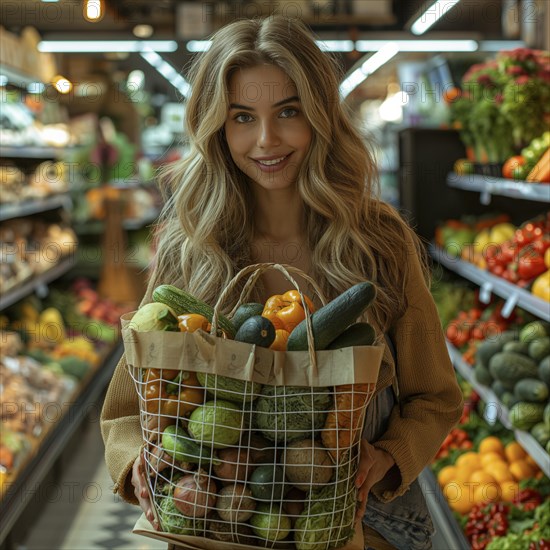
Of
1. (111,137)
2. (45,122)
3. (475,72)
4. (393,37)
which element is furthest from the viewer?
(111,137)

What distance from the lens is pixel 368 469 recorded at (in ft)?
5.25

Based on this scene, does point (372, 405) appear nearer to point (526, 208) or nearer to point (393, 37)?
point (526, 208)

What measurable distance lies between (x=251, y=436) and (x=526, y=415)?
2.13 meters

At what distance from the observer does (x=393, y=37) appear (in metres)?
7.10

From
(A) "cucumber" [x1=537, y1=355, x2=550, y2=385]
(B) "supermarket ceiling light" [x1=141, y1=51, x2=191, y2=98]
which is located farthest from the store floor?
(B) "supermarket ceiling light" [x1=141, y1=51, x2=191, y2=98]

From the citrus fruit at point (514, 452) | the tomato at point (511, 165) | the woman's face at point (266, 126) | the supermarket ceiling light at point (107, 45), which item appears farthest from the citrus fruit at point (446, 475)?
the supermarket ceiling light at point (107, 45)

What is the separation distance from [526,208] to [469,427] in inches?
73.3

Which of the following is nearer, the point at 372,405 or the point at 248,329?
the point at 248,329

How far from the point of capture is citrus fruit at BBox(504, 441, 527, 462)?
3857mm

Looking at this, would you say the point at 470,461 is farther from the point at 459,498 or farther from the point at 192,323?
the point at 192,323

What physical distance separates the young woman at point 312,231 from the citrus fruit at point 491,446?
7.12 feet

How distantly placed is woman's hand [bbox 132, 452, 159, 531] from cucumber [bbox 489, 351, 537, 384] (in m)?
2.36

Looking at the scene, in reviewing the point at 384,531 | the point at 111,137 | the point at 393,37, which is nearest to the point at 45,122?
the point at 111,137

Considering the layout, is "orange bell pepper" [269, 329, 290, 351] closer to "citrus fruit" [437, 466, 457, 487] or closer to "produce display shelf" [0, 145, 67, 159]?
"citrus fruit" [437, 466, 457, 487]
